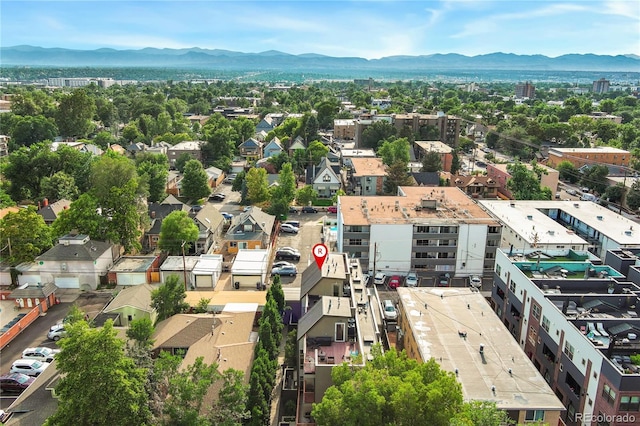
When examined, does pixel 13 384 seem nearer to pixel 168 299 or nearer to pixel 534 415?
pixel 168 299

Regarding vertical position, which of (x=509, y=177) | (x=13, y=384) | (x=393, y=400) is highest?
(x=393, y=400)

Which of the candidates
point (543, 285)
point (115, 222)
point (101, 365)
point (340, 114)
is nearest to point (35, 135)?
point (115, 222)

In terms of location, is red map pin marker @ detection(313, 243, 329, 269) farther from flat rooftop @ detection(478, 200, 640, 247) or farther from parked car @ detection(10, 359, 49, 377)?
flat rooftop @ detection(478, 200, 640, 247)

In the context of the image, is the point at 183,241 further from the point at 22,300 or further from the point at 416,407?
the point at 416,407

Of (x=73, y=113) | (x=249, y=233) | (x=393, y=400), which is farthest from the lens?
(x=73, y=113)

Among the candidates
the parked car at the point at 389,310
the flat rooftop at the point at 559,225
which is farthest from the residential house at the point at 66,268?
the flat rooftop at the point at 559,225

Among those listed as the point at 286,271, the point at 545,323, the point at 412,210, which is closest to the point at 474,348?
the point at 545,323

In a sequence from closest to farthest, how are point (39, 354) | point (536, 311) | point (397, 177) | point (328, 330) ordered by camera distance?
1. point (328, 330)
2. point (39, 354)
3. point (536, 311)
4. point (397, 177)
